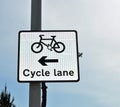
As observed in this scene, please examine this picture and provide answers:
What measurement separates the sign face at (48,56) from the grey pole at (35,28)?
0.28 feet

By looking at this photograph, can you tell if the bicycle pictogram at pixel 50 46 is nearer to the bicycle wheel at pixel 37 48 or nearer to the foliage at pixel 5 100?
the bicycle wheel at pixel 37 48

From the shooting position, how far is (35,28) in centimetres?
524

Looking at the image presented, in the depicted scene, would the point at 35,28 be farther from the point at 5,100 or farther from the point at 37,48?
the point at 5,100

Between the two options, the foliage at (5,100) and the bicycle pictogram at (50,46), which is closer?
the bicycle pictogram at (50,46)

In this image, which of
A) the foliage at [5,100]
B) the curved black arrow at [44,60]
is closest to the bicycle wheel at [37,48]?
the curved black arrow at [44,60]

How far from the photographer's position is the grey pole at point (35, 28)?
16.2 feet

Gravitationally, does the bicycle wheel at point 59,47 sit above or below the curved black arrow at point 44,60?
above

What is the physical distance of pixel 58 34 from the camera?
5145mm

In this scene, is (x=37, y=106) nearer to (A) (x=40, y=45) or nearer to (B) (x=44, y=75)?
(B) (x=44, y=75)

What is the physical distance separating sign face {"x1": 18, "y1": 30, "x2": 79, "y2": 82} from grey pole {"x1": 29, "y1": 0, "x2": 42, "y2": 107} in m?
0.09

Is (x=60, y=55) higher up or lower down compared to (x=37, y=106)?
higher up

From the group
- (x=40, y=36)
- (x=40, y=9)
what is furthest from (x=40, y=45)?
(x=40, y=9)

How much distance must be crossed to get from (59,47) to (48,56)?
0.49 feet

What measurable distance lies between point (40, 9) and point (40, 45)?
1.67 ft
